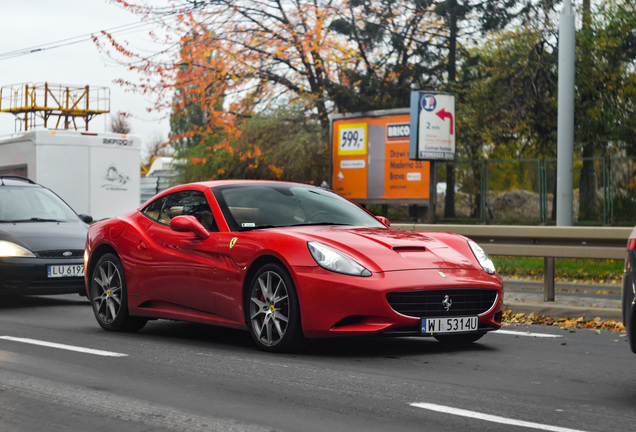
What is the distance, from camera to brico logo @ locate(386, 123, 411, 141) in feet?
84.4

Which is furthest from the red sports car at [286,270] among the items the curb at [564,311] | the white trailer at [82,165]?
the white trailer at [82,165]

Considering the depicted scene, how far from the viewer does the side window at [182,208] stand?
27.5 ft

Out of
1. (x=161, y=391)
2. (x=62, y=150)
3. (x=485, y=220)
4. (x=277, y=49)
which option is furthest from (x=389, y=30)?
(x=161, y=391)

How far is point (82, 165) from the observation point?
20.0 m

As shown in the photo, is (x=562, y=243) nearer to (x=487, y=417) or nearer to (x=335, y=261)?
(x=335, y=261)

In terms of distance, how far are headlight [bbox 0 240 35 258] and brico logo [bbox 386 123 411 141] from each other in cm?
1518

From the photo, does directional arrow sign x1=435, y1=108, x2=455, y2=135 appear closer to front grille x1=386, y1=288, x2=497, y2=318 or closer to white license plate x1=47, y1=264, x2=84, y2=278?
white license plate x1=47, y1=264, x2=84, y2=278

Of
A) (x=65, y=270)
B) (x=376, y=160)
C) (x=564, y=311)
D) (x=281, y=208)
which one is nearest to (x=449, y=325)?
(x=281, y=208)

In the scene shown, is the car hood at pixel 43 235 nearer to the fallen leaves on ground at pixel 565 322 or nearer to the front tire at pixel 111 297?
the front tire at pixel 111 297

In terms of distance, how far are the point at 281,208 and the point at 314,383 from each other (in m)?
Result: 2.30

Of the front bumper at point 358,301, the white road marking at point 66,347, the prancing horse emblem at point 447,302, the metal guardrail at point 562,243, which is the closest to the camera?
the front bumper at point 358,301

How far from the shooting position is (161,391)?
6.09 meters

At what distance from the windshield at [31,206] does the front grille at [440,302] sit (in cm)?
712

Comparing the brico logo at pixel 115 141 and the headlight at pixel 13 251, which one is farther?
the brico logo at pixel 115 141
